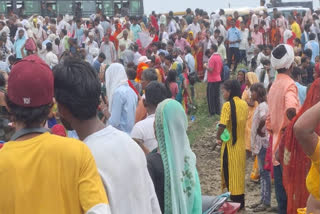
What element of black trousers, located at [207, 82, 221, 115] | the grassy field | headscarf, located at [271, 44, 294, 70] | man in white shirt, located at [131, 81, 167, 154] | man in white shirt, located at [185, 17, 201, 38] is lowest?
the grassy field

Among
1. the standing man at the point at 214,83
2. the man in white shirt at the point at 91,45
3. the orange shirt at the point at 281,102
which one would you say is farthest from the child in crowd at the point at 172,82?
the man in white shirt at the point at 91,45

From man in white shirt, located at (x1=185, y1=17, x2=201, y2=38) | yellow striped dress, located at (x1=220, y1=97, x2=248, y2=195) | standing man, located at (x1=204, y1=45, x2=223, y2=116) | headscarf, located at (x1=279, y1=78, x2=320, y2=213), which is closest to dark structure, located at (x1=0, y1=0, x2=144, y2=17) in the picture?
man in white shirt, located at (x1=185, y1=17, x2=201, y2=38)

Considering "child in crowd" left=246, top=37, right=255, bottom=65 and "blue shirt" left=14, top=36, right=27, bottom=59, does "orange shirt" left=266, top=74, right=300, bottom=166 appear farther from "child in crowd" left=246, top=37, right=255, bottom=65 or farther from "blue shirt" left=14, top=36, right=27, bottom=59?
"child in crowd" left=246, top=37, right=255, bottom=65

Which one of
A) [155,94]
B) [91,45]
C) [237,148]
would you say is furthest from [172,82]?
[91,45]

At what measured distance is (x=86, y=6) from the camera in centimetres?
2769

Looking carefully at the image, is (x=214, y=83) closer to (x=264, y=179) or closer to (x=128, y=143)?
(x=264, y=179)

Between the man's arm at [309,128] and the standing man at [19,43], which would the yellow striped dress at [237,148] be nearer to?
the man's arm at [309,128]

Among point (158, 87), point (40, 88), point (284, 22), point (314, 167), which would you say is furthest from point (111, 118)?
point (284, 22)

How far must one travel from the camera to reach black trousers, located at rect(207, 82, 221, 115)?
15.4 metres

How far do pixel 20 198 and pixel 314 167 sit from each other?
170 centimetres

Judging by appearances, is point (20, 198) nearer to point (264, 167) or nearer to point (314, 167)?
point (314, 167)

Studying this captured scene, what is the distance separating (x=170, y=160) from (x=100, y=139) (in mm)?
1108

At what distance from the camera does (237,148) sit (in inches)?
309

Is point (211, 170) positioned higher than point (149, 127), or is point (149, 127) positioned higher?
point (149, 127)
